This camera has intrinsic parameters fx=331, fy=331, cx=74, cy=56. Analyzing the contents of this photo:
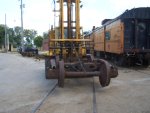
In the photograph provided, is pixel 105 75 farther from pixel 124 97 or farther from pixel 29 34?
pixel 29 34

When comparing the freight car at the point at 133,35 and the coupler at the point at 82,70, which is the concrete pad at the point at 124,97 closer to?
the coupler at the point at 82,70

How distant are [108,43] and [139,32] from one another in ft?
11.9

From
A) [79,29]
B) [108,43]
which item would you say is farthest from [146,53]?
[79,29]

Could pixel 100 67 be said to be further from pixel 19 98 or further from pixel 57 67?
pixel 19 98

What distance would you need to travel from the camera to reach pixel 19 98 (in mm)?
9805

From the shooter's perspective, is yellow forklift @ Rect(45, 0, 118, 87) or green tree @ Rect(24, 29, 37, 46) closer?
yellow forklift @ Rect(45, 0, 118, 87)

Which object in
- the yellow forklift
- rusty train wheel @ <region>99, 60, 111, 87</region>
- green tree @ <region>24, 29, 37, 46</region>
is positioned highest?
green tree @ <region>24, 29, 37, 46</region>

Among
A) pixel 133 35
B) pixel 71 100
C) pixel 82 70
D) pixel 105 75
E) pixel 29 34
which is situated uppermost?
pixel 29 34

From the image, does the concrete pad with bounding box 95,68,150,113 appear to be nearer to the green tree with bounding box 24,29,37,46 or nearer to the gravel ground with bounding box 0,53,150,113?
the gravel ground with bounding box 0,53,150,113

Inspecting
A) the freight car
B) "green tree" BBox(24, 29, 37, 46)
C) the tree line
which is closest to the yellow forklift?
the freight car

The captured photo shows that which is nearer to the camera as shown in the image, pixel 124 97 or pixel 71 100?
pixel 71 100

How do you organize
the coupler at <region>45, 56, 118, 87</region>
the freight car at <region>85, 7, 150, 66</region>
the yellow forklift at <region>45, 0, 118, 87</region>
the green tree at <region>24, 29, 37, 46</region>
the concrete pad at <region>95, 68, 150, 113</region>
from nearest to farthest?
the concrete pad at <region>95, 68, 150, 113</region>, the coupler at <region>45, 56, 118, 87</region>, the yellow forklift at <region>45, 0, 118, 87</region>, the freight car at <region>85, 7, 150, 66</region>, the green tree at <region>24, 29, 37, 46</region>

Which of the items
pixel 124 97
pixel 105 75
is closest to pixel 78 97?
pixel 124 97

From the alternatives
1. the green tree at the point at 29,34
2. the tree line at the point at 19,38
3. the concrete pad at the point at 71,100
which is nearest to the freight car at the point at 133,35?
the concrete pad at the point at 71,100
